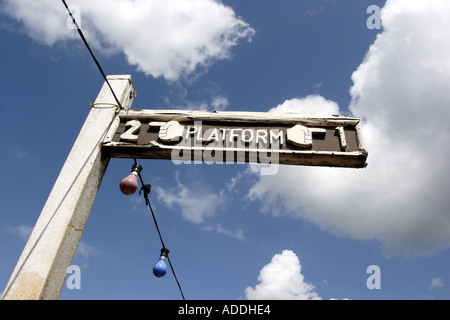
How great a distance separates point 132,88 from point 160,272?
2.94 m

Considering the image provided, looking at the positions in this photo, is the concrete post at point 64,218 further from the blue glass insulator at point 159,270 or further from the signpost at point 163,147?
the blue glass insulator at point 159,270

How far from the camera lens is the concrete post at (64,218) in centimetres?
261

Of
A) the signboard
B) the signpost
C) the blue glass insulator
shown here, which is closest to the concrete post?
the signpost

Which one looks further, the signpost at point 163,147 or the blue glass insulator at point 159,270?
the blue glass insulator at point 159,270

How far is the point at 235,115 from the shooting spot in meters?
3.71

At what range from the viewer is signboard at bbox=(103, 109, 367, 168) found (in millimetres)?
3307

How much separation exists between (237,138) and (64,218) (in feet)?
6.99

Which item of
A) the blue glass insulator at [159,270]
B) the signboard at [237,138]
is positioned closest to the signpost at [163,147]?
the signboard at [237,138]

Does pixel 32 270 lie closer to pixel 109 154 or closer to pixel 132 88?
pixel 109 154

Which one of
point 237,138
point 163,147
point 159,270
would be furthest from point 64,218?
point 237,138

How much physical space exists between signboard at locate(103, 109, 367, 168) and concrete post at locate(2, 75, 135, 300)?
22 centimetres

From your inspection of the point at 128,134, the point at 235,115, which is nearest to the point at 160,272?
the point at 128,134

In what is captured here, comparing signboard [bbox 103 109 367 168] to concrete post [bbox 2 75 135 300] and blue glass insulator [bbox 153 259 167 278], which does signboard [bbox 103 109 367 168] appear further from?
blue glass insulator [bbox 153 259 167 278]
